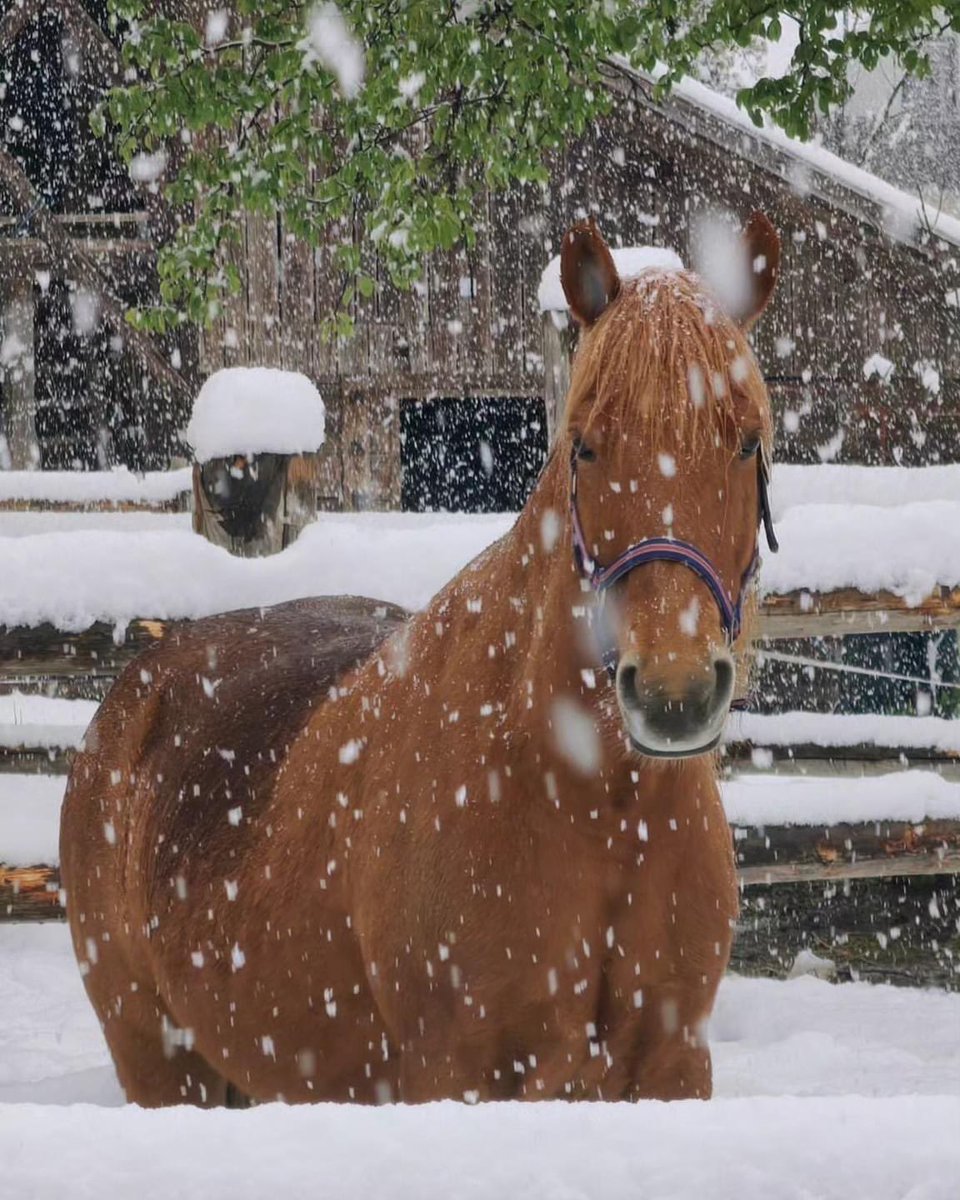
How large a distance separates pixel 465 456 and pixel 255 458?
440 inches

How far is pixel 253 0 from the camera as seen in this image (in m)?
7.53

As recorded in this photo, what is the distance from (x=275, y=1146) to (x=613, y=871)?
1.33m

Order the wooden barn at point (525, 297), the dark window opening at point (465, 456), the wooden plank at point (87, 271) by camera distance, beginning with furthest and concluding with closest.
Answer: the dark window opening at point (465, 456), the wooden plank at point (87, 271), the wooden barn at point (525, 297)

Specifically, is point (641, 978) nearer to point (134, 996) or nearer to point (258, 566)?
point (134, 996)

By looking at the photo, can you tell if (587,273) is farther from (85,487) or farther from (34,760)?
(85,487)

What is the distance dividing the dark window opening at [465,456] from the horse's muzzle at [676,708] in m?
12.5

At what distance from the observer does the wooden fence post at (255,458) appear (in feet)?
14.3

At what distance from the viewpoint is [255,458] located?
440cm

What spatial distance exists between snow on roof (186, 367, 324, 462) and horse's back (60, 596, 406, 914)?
0.78 meters

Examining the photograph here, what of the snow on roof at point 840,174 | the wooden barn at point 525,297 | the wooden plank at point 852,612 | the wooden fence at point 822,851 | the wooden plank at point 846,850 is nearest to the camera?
the wooden fence at point 822,851

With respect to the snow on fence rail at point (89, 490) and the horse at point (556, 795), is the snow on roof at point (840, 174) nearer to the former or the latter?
the snow on fence rail at point (89, 490)

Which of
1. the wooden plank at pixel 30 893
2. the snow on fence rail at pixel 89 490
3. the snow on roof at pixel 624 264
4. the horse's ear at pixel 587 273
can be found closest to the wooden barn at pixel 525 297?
the snow on fence rail at pixel 89 490

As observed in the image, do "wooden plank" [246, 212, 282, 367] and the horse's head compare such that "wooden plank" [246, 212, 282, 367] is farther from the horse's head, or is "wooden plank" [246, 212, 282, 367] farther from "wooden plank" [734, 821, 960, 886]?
the horse's head

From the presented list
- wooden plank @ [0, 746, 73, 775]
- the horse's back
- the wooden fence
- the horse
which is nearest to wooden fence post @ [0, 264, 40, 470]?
the wooden fence
